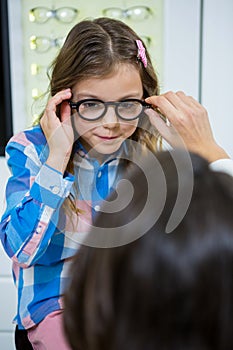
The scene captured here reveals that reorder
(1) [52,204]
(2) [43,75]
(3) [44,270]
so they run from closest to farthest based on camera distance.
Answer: (1) [52,204] → (3) [44,270] → (2) [43,75]

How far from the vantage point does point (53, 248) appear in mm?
1081

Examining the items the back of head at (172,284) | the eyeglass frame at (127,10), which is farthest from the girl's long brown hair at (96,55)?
the back of head at (172,284)

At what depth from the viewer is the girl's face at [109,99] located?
1.04 metres

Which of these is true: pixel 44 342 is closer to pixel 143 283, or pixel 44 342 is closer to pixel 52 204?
pixel 52 204

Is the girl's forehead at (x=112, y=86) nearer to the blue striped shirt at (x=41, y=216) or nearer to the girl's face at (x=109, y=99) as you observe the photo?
the girl's face at (x=109, y=99)

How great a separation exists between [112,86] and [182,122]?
0.61 ft

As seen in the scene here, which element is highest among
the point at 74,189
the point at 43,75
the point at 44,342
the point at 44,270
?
the point at 43,75

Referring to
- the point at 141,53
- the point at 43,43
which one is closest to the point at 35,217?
the point at 141,53

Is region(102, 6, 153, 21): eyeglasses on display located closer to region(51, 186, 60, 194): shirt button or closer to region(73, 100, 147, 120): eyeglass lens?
region(73, 100, 147, 120): eyeglass lens

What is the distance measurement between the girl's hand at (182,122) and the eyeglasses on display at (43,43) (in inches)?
28.7

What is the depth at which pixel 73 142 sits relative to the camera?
3.49 ft

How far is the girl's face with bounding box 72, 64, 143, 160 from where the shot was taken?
3.40 feet

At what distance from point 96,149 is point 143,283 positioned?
764 mm

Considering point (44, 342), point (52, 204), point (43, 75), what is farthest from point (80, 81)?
point (43, 75)
